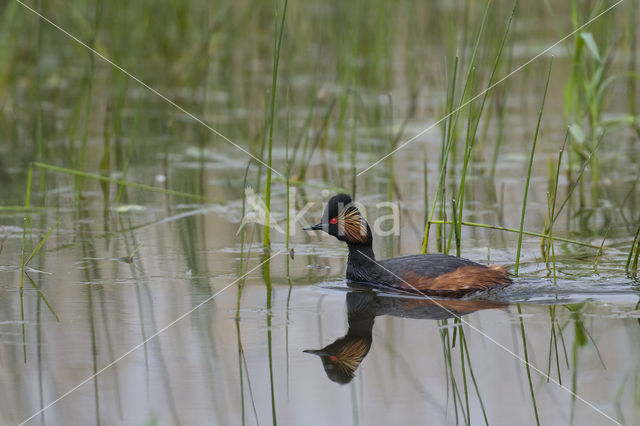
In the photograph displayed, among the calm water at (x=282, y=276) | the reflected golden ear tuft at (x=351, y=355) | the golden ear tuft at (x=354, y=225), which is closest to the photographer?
the calm water at (x=282, y=276)

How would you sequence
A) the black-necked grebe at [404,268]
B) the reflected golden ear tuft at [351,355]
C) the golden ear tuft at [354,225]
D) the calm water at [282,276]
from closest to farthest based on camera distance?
the calm water at [282,276]
the reflected golden ear tuft at [351,355]
the black-necked grebe at [404,268]
the golden ear tuft at [354,225]

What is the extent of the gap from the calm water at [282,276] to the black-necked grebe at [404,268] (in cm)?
13

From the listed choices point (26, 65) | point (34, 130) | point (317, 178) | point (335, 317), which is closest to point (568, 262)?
point (335, 317)

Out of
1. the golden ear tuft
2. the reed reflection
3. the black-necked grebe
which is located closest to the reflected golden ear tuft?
the reed reflection

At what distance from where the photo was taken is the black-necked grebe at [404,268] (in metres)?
6.06

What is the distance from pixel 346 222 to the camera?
21.5ft

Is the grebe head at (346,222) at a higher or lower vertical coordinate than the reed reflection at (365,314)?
higher

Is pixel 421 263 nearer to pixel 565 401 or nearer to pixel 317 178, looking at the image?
pixel 565 401

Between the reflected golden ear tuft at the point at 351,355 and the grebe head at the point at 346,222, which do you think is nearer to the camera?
the reflected golden ear tuft at the point at 351,355

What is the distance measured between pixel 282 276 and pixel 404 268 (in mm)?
825

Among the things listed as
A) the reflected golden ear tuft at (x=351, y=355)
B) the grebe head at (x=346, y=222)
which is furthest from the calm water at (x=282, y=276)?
the grebe head at (x=346, y=222)

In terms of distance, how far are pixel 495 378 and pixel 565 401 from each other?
407mm

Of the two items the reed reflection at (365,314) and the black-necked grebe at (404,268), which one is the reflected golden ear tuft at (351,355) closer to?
the reed reflection at (365,314)

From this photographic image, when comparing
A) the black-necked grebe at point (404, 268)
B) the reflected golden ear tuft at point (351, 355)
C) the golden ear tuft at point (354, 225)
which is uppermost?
the golden ear tuft at point (354, 225)
